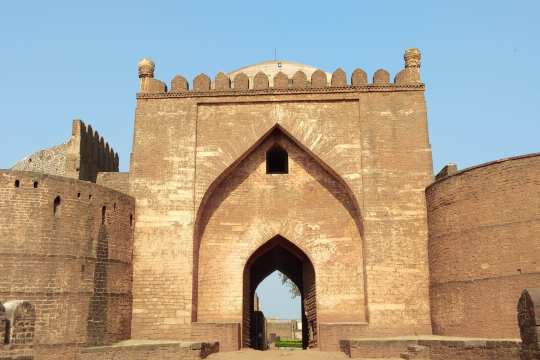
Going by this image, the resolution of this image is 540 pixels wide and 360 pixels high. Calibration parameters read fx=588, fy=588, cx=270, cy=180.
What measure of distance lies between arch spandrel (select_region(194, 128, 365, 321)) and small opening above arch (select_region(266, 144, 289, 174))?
110 cm

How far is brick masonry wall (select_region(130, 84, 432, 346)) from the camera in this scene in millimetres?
13414

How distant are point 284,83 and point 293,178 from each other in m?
2.44

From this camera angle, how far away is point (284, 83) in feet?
49.4

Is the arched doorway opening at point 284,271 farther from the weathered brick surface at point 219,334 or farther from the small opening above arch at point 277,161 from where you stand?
the small opening above arch at point 277,161

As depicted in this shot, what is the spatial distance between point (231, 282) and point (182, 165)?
310 centimetres

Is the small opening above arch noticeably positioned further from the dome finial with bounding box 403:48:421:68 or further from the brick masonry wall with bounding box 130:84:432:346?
the dome finial with bounding box 403:48:421:68

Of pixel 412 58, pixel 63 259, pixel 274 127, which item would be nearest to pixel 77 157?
pixel 63 259

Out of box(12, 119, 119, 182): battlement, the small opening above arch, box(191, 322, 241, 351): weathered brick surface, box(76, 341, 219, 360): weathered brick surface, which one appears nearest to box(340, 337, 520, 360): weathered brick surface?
box(191, 322, 241, 351): weathered brick surface

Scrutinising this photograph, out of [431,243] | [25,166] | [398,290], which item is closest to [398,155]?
[431,243]

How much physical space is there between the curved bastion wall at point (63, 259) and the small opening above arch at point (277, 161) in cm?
503

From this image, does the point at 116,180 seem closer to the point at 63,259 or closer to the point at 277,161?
the point at 63,259

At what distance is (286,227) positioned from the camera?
14.6 metres

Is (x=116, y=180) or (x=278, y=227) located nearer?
(x=278, y=227)

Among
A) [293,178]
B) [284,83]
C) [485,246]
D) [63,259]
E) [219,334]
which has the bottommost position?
[219,334]
